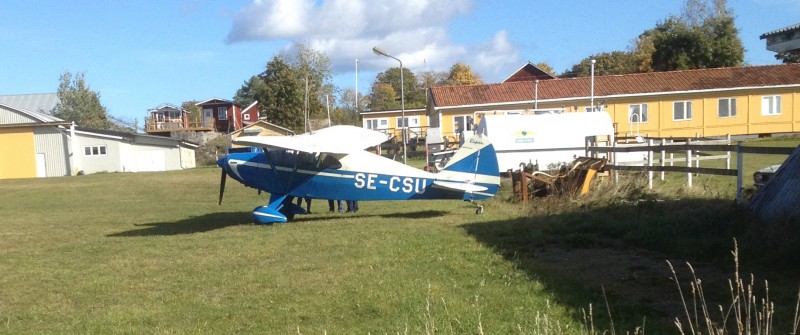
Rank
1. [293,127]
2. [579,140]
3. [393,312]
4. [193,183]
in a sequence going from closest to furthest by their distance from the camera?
1. [393,312]
2. [579,140]
3. [193,183]
4. [293,127]

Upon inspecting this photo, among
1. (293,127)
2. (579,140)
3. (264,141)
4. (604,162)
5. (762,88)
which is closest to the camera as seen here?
(264,141)

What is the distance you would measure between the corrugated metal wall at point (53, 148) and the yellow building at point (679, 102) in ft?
90.9

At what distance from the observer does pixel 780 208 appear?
8969 millimetres

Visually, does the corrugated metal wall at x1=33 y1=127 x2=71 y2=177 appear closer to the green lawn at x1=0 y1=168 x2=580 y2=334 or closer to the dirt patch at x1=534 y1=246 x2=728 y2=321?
the green lawn at x1=0 y1=168 x2=580 y2=334

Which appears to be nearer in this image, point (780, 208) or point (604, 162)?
point (780, 208)

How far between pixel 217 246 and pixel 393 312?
5.83 m

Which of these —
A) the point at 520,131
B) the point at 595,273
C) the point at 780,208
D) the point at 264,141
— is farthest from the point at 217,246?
the point at 520,131

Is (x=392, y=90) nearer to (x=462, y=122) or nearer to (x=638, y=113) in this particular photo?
(x=462, y=122)

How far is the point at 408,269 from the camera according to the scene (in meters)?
8.47

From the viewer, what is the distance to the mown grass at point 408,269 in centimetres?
632

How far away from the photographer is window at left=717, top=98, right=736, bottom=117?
44.0 meters

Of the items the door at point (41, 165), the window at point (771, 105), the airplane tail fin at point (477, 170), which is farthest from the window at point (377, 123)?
the airplane tail fin at point (477, 170)

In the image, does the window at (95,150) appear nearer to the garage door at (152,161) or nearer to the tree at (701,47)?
the garage door at (152,161)

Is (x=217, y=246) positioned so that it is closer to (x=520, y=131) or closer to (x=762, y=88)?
(x=520, y=131)
